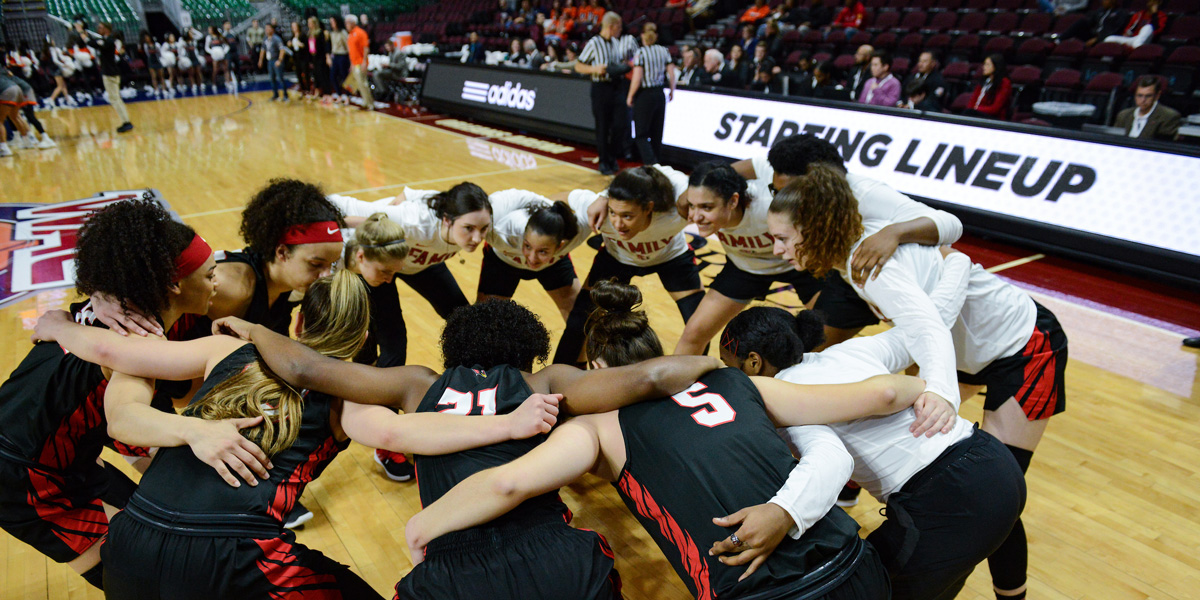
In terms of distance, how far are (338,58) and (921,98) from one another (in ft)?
46.0

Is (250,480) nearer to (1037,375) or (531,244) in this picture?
(531,244)

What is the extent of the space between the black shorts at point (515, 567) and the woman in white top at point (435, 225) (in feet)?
5.69

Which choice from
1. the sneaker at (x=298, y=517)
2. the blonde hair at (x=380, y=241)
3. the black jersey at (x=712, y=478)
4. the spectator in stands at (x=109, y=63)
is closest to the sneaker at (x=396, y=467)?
the sneaker at (x=298, y=517)

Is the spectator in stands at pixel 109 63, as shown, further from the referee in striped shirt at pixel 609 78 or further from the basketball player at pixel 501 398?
the basketball player at pixel 501 398

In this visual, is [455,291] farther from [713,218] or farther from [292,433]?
[292,433]

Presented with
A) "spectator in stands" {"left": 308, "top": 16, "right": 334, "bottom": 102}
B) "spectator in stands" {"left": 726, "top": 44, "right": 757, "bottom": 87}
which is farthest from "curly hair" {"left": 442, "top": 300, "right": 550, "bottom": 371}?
"spectator in stands" {"left": 308, "top": 16, "right": 334, "bottom": 102}

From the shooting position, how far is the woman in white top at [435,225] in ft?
11.1

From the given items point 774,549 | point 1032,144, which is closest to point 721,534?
point 774,549

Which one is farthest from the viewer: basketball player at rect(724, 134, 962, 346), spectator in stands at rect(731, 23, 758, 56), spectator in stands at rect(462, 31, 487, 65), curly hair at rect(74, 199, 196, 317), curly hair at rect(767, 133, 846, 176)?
spectator in stands at rect(462, 31, 487, 65)

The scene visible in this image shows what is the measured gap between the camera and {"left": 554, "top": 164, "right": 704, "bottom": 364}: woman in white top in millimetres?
3507

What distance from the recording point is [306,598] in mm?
1925

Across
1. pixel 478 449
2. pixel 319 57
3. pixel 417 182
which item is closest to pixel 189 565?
pixel 478 449

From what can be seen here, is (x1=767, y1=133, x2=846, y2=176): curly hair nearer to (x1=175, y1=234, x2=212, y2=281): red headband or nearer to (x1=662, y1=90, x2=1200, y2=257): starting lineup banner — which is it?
(x1=175, y1=234, x2=212, y2=281): red headband

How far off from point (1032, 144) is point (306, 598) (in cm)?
652
